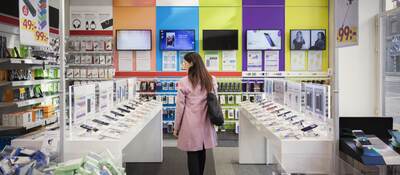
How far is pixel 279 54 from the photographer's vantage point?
9.52 m

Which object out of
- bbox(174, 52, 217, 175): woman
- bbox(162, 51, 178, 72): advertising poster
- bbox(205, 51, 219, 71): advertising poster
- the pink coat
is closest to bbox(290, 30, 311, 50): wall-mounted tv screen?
bbox(205, 51, 219, 71): advertising poster

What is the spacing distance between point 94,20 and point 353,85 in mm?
5907

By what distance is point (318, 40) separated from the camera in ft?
30.8

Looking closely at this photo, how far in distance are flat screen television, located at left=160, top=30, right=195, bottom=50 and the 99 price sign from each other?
644 centimetres

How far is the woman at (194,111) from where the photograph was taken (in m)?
4.40

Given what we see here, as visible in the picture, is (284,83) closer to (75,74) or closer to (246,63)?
(246,63)

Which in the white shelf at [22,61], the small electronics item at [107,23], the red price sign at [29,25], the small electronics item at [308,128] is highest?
the small electronics item at [107,23]

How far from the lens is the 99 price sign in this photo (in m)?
2.85

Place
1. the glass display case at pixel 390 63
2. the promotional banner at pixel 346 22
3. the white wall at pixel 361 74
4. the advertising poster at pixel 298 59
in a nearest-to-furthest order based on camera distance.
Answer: the promotional banner at pixel 346 22
the glass display case at pixel 390 63
the white wall at pixel 361 74
the advertising poster at pixel 298 59

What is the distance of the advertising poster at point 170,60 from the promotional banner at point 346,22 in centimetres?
663

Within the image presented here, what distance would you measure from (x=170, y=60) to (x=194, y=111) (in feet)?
17.1

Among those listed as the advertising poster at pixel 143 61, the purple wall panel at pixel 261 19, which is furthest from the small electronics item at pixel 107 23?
the purple wall panel at pixel 261 19

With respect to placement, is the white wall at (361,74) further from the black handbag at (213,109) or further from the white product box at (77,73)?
the white product box at (77,73)

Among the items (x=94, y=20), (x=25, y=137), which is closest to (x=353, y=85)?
(x=94, y=20)
